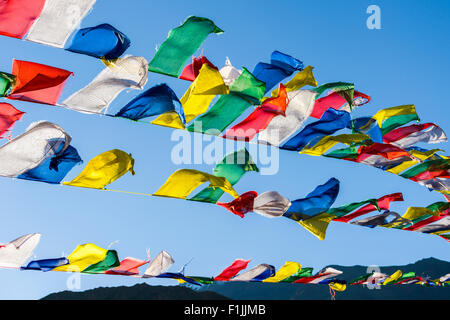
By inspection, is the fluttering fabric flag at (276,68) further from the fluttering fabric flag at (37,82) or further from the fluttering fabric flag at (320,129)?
the fluttering fabric flag at (37,82)

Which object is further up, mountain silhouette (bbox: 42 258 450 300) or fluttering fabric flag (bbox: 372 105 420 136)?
fluttering fabric flag (bbox: 372 105 420 136)

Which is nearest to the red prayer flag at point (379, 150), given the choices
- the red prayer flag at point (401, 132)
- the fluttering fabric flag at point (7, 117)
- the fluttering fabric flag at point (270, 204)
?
the red prayer flag at point (401, 132)

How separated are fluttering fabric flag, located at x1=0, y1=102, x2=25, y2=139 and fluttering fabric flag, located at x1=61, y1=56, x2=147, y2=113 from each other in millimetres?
360

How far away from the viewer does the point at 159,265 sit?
5.18 meters

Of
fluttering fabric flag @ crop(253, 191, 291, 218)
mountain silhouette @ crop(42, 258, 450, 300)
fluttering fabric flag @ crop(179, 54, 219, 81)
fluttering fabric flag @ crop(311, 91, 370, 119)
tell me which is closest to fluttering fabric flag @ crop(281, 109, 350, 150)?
fluttering fabric flag @ crop(311, 91, 370, 119)

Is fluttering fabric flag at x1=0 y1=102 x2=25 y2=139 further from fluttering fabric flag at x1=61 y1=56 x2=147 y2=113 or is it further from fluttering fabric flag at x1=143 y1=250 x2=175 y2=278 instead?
fluttering fabric flag at x1=143 y1=250 x2=175 y2=278

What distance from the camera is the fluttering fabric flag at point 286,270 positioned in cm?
633

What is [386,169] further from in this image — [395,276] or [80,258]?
[80,258]

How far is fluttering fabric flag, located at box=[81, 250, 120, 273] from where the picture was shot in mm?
4699

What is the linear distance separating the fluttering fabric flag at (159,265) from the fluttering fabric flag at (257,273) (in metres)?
1.01

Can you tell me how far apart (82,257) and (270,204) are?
1.87 m

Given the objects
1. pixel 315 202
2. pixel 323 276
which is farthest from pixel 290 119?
pixel 323 276

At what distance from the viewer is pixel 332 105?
5020 mm

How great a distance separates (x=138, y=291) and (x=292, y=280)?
3149 centimetres
